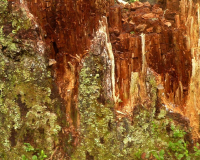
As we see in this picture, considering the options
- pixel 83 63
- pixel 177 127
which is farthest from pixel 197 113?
pixel 83 63

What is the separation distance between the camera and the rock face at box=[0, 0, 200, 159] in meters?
3.70

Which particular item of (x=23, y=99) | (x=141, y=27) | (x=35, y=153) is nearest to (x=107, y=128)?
(x=35, y=153)

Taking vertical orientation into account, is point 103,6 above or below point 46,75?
above

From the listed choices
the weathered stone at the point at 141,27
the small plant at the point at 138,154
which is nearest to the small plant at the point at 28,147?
the small plant at the point at 138,154

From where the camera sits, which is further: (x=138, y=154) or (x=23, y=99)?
(x=138, y=154)

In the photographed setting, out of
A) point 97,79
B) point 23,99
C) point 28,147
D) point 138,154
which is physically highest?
point 97,79

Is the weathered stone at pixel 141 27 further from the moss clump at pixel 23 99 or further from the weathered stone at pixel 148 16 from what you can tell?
the moss clump at pixel 23 99

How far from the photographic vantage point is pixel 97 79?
3865 mm

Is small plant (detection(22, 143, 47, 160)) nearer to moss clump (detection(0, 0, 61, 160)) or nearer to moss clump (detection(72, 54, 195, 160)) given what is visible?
moss clump (detection(0, 0, 61, 160))

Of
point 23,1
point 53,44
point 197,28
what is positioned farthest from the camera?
point 197,28

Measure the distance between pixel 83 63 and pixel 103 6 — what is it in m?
1.02

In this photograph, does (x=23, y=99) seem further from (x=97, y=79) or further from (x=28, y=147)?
(x=97, y=79)

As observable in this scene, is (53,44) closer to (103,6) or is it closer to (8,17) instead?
(8,17)

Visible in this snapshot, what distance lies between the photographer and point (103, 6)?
3855 mm
